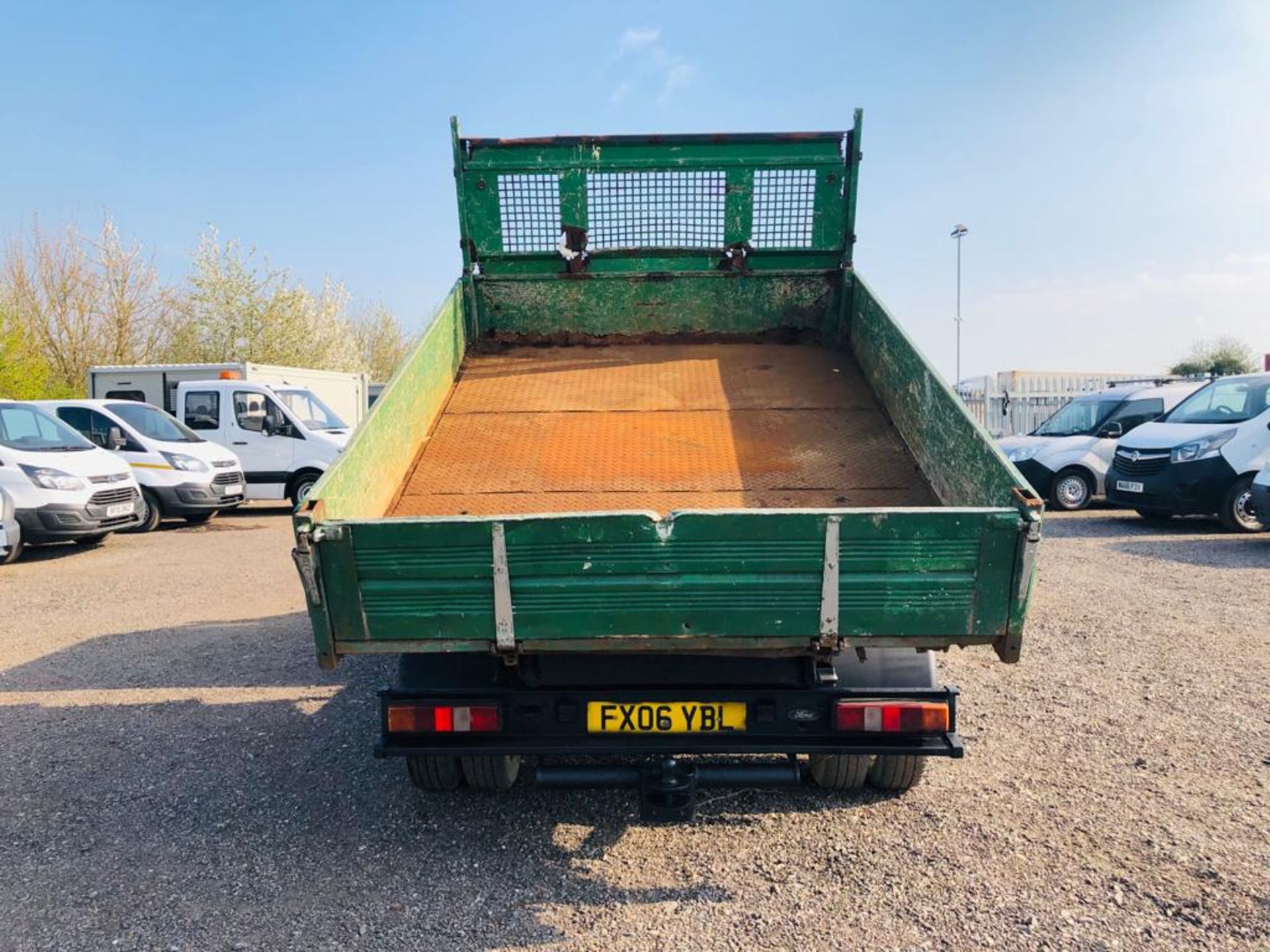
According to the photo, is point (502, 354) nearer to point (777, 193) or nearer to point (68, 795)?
point (777, 193)

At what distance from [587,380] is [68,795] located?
3.28m

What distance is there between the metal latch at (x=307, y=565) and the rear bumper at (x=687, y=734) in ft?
2.01

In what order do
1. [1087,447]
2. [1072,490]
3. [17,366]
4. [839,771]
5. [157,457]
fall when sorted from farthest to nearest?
1. [17,366]
2. [1072,490]
3. [1087,447]
4. [157,457]
5. [839,771]

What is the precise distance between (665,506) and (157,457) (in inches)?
435

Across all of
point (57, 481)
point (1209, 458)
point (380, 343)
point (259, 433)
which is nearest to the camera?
point (57, 481)

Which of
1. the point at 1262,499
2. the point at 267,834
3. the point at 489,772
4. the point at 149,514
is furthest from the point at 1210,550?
the point at 149,514

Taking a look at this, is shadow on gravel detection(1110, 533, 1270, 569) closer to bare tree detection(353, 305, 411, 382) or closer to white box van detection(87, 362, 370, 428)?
white box van detection(87, 362, 370, 428)

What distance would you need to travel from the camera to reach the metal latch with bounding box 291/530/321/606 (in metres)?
2.55

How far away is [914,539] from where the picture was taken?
254 centimetres

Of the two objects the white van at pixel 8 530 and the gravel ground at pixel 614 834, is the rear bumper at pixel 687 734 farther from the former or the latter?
the white van at pixel 8 530

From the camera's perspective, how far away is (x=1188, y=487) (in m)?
10.5

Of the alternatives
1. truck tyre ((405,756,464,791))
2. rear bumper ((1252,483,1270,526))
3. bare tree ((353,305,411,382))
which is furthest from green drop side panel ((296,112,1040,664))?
bare tree ((353,305,411,382))

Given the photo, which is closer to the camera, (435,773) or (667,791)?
(667,791)

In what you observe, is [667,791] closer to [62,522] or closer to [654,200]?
[654,200]
